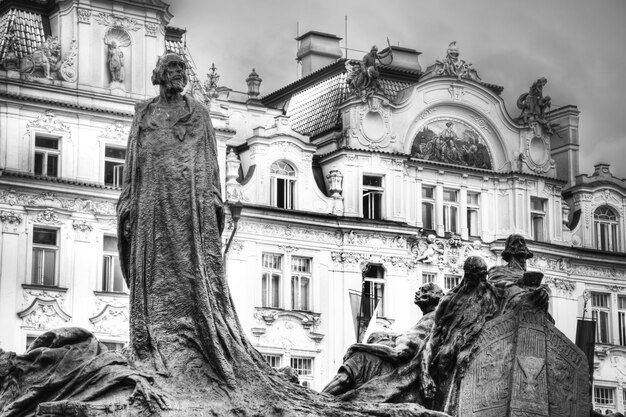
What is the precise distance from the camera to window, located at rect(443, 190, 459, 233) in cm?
4678

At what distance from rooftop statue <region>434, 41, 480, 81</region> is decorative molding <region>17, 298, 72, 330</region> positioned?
1322 cm

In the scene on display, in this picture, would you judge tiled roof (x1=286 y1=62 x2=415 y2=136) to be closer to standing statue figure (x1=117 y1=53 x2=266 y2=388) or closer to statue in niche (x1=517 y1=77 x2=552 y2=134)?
statue in niche (x1=517 y1=77 x2=552 y2=134)

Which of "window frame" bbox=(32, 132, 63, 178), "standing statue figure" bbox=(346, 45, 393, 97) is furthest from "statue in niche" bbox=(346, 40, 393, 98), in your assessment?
"window frame" bbox=(32, 132, 63, 178)

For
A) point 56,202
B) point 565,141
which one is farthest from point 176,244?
point 565,141

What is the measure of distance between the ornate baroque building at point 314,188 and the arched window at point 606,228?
0.05m

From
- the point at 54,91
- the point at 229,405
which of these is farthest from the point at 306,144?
the point at 229,405

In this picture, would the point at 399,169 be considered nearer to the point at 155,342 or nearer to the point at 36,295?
the point at 36,295

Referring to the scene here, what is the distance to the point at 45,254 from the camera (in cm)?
3962

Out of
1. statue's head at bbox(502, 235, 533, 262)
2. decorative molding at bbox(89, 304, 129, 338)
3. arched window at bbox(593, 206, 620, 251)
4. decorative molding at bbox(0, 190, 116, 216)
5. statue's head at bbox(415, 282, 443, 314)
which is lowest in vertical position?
statue's head at bbox(415, 282, 443, 314)

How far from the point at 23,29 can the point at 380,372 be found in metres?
29.0

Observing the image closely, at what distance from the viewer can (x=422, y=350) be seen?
13.9m

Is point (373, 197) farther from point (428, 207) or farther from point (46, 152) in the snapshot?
point (46, 152)

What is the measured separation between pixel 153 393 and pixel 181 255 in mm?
1134

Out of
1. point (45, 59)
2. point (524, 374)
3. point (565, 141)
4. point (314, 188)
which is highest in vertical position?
point (45, 59)
